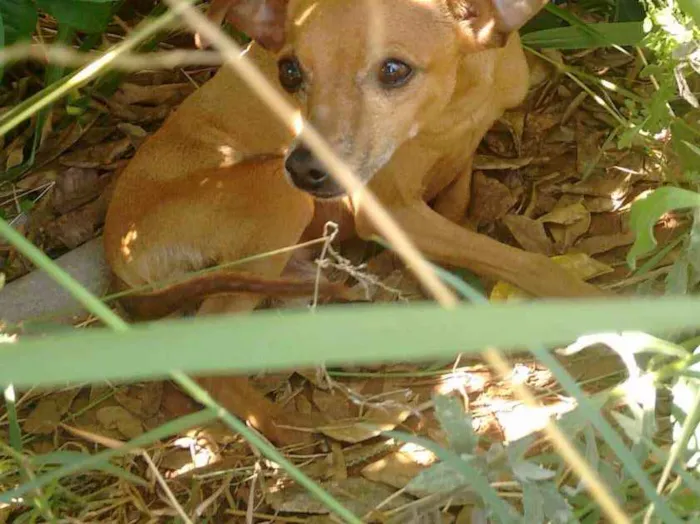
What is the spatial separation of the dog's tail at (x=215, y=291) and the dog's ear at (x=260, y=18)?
0.76 metres

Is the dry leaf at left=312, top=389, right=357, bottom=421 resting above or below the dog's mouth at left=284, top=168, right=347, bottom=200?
below

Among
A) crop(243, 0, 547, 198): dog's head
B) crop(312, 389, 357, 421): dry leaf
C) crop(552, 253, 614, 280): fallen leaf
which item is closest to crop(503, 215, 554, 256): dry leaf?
crop(552, 253, 614, 280): fallen leaf

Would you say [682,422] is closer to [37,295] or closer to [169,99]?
[37,295]

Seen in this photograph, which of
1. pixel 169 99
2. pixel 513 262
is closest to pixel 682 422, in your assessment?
pixel 513 262

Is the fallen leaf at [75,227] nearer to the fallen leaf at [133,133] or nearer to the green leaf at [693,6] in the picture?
the fallen leaf at [133,133]

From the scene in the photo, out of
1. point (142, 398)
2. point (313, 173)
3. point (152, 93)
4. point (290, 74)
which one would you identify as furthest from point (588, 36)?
point (142, 398)

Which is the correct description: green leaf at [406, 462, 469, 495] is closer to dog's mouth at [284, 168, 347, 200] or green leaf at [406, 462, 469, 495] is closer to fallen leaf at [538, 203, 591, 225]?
dog's mouth at [284, 168, 347, 200]

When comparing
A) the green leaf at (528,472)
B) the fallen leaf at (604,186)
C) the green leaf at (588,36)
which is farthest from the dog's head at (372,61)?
the green leaf at (528,472)

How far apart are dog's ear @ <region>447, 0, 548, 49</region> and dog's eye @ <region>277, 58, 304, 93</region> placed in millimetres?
463

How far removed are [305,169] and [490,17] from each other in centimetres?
66

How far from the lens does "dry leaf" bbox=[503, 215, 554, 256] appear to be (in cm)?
301

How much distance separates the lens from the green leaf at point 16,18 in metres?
2.71

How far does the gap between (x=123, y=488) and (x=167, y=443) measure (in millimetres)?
209

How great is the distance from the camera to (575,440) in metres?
1.80
